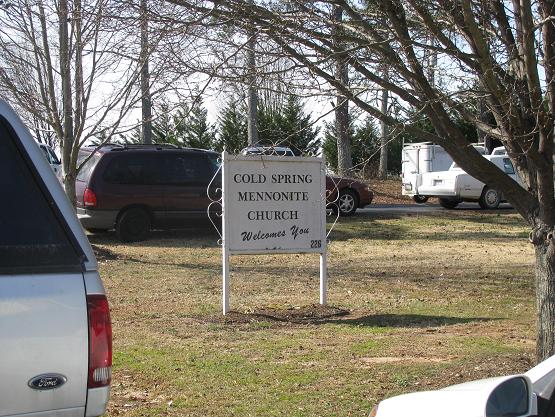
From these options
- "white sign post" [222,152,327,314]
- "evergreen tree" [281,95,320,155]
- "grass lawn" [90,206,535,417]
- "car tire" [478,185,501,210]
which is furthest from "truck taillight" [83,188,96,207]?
"car tire" [478,185,501,210]

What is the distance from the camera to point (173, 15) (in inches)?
251

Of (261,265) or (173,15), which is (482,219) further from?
(173,15)

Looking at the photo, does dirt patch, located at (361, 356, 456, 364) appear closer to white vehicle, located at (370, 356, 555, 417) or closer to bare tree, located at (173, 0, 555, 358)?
bare tree, located at (173, 0, 555, 358)

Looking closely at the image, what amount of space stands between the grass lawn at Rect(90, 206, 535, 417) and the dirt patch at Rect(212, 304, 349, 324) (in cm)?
2

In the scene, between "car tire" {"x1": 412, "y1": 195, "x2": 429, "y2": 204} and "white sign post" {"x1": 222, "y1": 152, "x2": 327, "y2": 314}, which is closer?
"white sign post" {"x1": 222, "y1": 152, "x2": 327, "y2": 314}

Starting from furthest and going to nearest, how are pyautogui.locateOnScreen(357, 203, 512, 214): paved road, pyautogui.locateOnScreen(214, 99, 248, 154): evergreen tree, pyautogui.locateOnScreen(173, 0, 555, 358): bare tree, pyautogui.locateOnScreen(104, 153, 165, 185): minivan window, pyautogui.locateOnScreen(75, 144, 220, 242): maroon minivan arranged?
pyautogui.locateOnScreen(214, 99, 248, 154): evergreen tree
pyautogui.locateOnScreen(357, 203, 512, 214): paved road
pyautogui.locateOnScreen(104, 153, 165, 185): minivan window
pyautogui.locateOnScreen(75, 144, 220, 242): maroon minivan
pyautogui.locateOnScreen(173, 0, 555, 358): bare tree

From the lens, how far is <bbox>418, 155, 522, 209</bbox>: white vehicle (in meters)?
22.8

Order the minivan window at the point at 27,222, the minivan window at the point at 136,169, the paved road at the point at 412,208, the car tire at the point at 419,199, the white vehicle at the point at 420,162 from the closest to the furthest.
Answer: the minivan window at the point at 27,222 → the minivan window at the point at 136,169 → the paved road at the point at 412,208 → the white vehicle at the point at 420,162 → the car tire at the point at 419,199

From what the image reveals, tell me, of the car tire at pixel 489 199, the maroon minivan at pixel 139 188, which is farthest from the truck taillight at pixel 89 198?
the car tire at pixel 489 199

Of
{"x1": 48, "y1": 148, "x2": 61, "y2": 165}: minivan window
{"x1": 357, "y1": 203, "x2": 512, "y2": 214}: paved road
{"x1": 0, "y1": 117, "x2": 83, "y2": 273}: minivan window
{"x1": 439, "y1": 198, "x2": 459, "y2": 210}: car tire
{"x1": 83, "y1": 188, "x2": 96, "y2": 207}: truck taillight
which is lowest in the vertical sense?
{"x1": 357, "y1": 203, "x2": 512, "y2": 214}: paved road

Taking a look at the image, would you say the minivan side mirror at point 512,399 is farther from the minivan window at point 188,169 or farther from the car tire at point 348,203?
the car tire at point 348,203

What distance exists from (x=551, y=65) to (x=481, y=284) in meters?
6.02

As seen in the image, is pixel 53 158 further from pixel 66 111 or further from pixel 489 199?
pixel 489 199

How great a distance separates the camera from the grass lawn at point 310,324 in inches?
243
